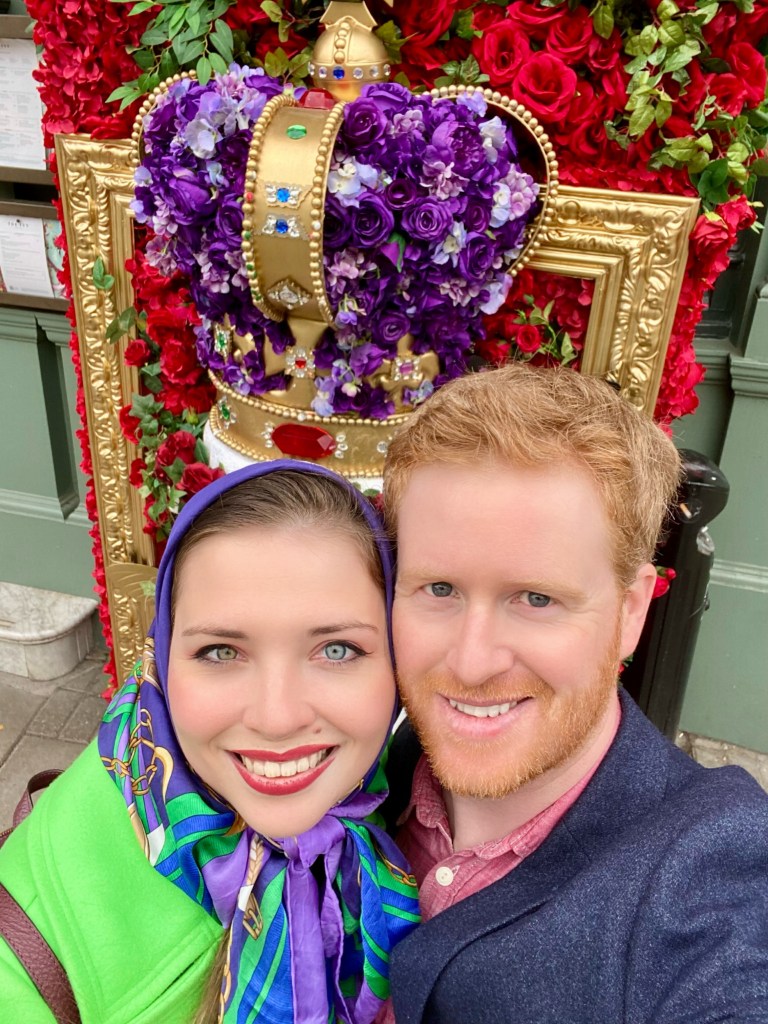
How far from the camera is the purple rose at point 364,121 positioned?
1360 mm

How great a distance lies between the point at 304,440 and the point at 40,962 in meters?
1.05

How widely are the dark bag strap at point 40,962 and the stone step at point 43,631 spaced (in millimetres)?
2248

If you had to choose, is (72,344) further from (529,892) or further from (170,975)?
(529,892)

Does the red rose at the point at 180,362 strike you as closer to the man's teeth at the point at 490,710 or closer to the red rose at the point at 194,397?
the red rose at the point at 194,397

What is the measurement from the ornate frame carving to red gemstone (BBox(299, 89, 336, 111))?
0.51 meters

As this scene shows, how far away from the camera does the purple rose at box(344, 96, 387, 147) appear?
1360 mm

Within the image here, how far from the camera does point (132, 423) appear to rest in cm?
228

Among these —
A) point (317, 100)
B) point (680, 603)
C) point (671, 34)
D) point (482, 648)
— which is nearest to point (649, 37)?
point (671, 34)

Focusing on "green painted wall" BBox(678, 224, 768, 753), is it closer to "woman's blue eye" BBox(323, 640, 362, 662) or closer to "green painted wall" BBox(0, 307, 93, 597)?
"woman's blue eye" BBox(323, 640, 362, 662)

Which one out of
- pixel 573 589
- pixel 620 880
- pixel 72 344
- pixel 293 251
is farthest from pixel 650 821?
pixel 72 344

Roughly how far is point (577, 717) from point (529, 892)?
0.76 feet

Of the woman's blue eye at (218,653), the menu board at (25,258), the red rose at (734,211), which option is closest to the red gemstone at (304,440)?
the woman's blue eye at (218,653)

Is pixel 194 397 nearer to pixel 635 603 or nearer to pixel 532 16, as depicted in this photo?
pixel 532 16

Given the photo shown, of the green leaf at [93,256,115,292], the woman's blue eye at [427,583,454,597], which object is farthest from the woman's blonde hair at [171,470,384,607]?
the green leaf at [93,256,115,292]
